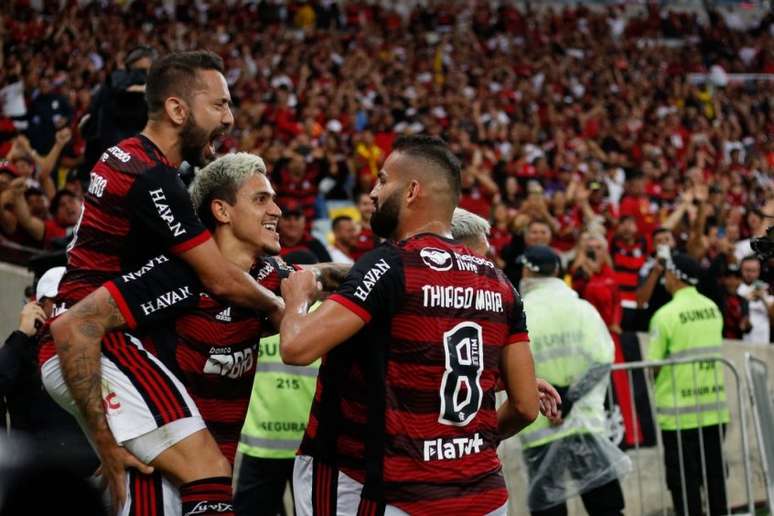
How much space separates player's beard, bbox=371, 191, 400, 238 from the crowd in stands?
101 inches

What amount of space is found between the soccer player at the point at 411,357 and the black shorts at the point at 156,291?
37 centimetres

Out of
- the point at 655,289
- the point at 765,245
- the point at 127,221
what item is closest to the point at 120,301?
the point at 127,221

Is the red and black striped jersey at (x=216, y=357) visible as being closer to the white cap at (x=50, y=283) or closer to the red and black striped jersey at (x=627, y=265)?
the white cap at (x=50, y=283)

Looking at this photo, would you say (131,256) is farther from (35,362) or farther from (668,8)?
(668,8)

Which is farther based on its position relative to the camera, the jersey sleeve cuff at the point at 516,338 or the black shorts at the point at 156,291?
the jersey sleeve cuff at the point at 516,338

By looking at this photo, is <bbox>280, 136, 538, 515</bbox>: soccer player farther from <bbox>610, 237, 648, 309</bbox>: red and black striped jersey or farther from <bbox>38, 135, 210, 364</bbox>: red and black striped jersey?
<bbox>610, 237, 648, 309</bbox>: red and black striped jersey

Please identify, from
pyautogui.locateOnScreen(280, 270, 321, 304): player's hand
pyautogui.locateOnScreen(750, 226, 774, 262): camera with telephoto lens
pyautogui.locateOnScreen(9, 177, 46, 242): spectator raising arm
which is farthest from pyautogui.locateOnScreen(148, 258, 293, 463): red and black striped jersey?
pyautogui.locateOnScreen(9, 177, 46, 242): spectator raising arm

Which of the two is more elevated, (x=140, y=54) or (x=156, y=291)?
(x=140, y=54)

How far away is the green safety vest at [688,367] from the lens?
920 centimetres

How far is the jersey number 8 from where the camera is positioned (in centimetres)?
→ 407

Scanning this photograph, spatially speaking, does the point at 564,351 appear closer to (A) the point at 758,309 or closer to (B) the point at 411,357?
(B) the point at 411,357

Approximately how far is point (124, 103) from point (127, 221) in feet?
11.9

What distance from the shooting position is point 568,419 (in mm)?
7816

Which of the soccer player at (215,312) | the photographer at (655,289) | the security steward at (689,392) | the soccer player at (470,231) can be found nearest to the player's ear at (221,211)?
the soccer player at (215,312)
